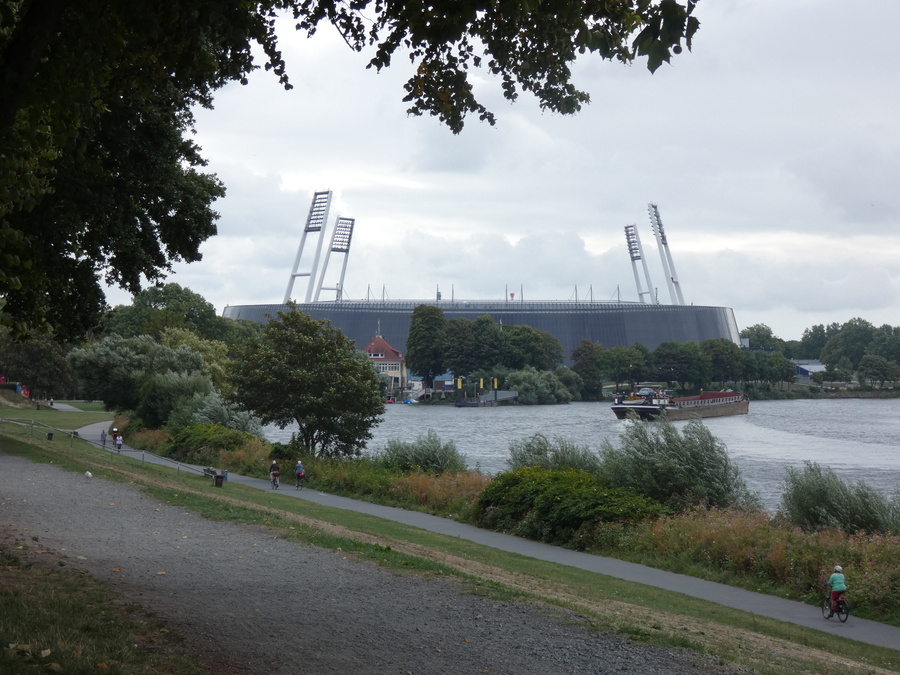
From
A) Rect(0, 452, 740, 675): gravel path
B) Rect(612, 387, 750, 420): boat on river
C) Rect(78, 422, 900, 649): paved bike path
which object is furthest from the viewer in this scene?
Rect(612, 387, 750, 420): boat on river

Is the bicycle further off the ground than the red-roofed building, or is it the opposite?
the red-roofed building

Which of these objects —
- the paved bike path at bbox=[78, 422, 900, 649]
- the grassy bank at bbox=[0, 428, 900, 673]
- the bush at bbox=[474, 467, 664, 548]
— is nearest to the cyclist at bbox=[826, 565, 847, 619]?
the paved bike path at bbox=[78, 422, 900, 649]

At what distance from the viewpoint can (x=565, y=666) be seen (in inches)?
271

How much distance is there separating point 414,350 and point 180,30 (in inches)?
3976

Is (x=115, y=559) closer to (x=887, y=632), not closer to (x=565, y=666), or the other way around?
(x=565, y=666)

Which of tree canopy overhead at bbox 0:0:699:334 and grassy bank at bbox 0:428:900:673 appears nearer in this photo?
tree canopy overhead at bbox 0:0:699:334

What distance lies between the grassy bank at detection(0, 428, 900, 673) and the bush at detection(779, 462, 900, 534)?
17.1 ft

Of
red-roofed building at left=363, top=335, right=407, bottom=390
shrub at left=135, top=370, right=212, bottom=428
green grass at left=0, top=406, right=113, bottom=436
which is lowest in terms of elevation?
green grass at left=0, top=406, right=113, bottom=436

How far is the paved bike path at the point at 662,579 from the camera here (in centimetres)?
1271

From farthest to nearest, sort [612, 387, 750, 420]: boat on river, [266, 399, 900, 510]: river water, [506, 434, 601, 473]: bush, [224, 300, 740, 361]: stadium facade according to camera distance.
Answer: [224, 300, 740, 361]: stadium facade, [612, 387, 750, 420]: boat on river, [266, 399, 900, 510]: river water, [506, 434, 601, 473]: bush

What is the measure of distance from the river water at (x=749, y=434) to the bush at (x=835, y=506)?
753 centimetres

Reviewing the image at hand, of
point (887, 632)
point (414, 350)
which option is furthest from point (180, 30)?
point (414, 350)

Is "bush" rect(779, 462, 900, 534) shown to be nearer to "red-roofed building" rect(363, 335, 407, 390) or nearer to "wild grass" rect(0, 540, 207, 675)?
"wild grass" rect(0, 540, 207, 675)

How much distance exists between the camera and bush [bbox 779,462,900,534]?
18109 millimetres
